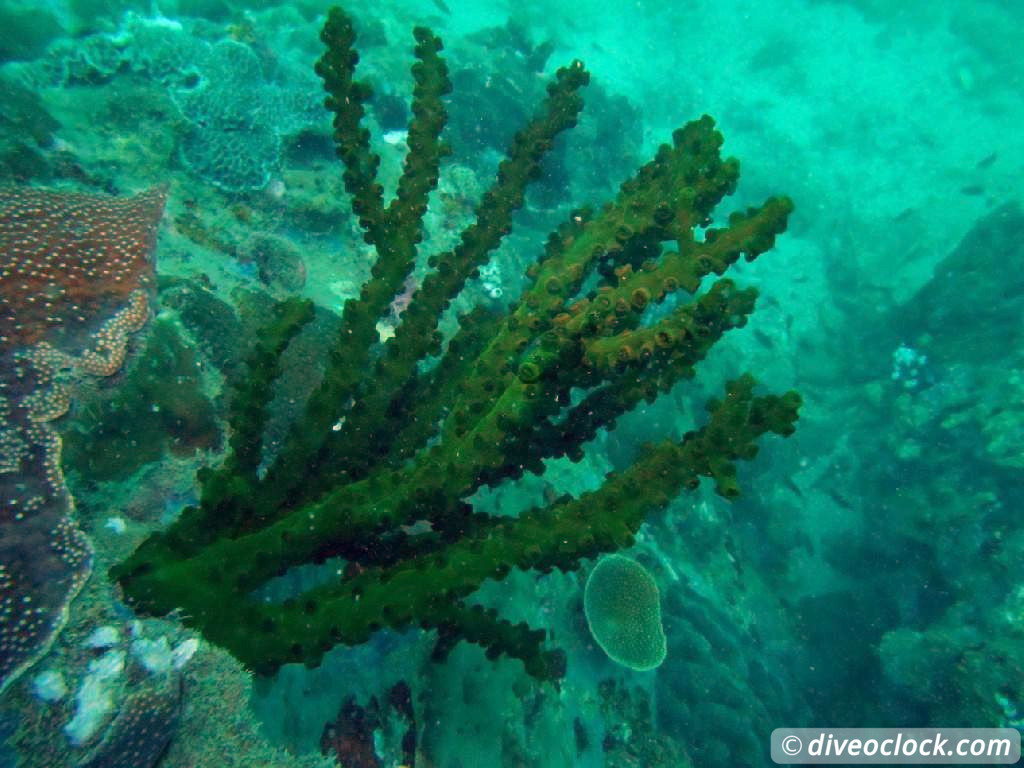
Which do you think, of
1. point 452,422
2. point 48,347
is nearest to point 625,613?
point 452,422

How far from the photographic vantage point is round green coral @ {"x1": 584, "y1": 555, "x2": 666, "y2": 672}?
682 centimetres

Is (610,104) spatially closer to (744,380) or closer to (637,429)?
(637,429)

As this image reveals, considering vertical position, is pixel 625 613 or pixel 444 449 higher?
pixel 444 449

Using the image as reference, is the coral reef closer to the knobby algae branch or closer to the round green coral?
the knobby algae branch

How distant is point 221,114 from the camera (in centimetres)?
727

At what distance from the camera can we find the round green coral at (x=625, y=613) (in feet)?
22.4

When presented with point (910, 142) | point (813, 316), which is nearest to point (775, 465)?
point (813, 316)

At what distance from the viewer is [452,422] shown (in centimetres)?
296

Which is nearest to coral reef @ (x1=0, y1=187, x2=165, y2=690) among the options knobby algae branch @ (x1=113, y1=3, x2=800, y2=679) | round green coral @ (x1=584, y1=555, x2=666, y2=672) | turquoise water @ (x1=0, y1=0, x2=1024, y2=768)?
turquoise water @ (x1=0, y1=0, x2=1024, y2=768)

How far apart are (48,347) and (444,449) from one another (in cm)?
223

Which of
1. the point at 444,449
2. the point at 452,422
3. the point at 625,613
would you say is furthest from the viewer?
the point at 625,613

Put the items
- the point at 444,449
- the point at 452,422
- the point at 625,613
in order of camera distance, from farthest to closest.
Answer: the point at 625,613 < the point at 452,422 < the point at 444,449

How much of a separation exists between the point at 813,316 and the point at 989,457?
788 centimetres

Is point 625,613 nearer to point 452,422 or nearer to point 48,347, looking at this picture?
point 452,422
